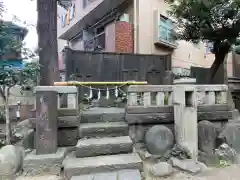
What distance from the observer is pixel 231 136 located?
4.27 m

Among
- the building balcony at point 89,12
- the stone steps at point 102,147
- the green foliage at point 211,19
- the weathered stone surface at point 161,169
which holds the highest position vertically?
the building balcony at point 89,12

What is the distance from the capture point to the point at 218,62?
22.1 ft

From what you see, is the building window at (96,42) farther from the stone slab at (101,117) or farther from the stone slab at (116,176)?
the stone slab at (116,176)

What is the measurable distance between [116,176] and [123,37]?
6777mm

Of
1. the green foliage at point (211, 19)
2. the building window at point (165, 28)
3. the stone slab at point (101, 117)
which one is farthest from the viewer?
the building window at point (165, 28)

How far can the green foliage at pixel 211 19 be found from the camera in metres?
5.84

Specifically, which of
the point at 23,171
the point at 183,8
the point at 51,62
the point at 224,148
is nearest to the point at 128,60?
the point at 183,8

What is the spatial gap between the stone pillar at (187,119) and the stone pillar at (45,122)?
2407mm

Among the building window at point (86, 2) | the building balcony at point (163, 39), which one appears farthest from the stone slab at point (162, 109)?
the building window at point (86, 2)

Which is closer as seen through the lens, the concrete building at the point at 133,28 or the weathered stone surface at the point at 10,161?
the weathered stone surface at the point at 10,161

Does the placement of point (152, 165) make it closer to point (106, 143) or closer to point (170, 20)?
point (106, 143)

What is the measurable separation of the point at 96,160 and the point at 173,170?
136cm

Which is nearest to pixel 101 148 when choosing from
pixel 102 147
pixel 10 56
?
pixel 102 147

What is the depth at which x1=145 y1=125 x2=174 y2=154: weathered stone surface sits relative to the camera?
12.9ft
